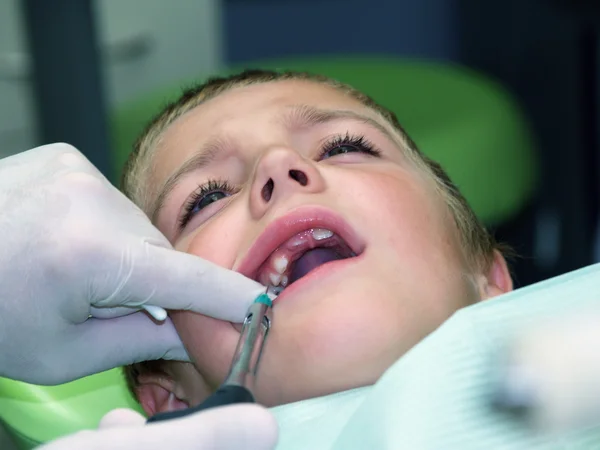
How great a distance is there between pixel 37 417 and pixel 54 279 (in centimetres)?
32

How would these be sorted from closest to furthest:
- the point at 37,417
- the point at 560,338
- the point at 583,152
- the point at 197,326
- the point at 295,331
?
1. the point at 560,338
2. the point at 295,331
3. the point at 197,326
4. the point at 37,417
5. the point at 583,152

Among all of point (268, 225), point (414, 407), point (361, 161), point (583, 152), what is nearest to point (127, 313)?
point (268, 225)

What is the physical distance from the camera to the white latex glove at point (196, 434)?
676 mm

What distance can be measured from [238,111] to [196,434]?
52 centimetres

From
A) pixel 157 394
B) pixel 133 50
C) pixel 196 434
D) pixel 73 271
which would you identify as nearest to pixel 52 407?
pixel 157 394

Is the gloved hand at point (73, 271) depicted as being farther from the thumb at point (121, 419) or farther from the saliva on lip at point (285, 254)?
the thumb at point (121, 419)

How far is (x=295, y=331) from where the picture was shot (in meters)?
0.88

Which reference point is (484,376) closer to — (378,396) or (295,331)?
(378,396)

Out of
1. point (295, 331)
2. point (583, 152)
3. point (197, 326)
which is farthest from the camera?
point (583, 152)

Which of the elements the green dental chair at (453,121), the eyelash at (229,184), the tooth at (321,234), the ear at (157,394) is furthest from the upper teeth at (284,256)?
the green dental chair at (453,121)

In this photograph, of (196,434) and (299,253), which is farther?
→ (299,253)

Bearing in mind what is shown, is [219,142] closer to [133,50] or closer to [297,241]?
[297,241]

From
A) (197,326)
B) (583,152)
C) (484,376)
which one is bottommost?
(583,152)

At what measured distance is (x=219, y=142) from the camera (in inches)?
42.3
